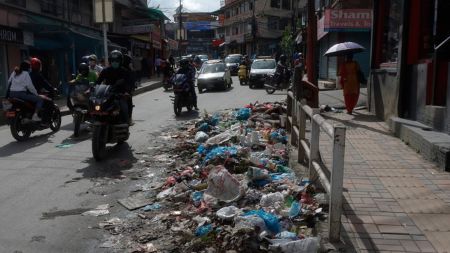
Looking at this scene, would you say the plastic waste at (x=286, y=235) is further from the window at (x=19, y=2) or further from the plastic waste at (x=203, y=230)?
the window at (x=19, y=2)

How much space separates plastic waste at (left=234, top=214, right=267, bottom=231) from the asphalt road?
1.34 m

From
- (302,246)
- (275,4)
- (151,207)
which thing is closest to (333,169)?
(302,246)

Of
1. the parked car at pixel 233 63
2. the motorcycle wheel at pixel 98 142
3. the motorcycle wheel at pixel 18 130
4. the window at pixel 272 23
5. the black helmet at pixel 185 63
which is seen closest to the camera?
the motorcycle wheel at pixel 98 142

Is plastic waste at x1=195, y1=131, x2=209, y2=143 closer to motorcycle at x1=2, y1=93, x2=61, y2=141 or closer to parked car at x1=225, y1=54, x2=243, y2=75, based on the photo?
motorcycle at x1=2, y1=93, x2=61, y2=141

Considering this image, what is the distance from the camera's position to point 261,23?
63.3 metres

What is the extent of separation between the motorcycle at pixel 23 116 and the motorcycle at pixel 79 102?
1.87 feet

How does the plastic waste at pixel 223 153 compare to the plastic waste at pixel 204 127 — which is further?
the plastic waste at pixel 204 127

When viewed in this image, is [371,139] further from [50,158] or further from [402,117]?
[50,158]

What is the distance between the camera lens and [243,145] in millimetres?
7977

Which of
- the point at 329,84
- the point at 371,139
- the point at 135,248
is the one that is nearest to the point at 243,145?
the point at 371,139

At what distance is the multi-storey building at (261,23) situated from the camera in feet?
206

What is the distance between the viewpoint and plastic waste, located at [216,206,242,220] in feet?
14.9

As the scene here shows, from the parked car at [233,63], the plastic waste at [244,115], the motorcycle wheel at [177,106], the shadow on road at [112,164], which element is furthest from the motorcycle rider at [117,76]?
the parked car at [233,63]

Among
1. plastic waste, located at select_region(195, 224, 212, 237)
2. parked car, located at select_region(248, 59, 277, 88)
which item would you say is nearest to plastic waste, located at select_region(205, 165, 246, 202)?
plastic waste, located at select_region(195, 224, 212, 237)
